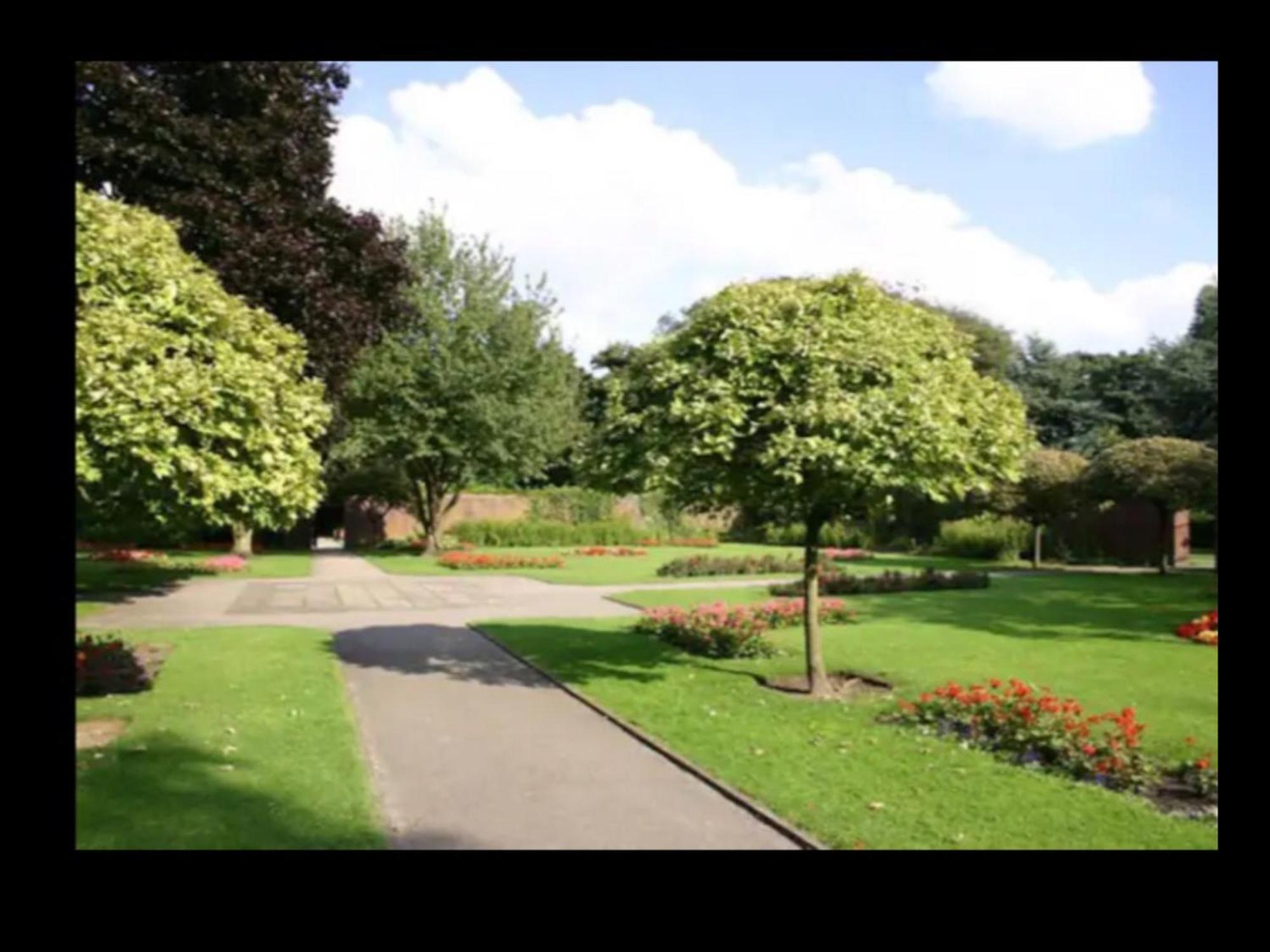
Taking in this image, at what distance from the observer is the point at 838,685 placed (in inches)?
374

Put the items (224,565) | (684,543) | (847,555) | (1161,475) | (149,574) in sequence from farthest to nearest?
1. (684,543)
2. (847,555)
3. (224,565)
4. (1161,475)
5. (149,574)

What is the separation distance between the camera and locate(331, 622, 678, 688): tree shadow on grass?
9969 millimetres

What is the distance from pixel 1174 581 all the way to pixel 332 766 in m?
20.2

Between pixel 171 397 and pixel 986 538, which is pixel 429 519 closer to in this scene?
pixel 986 538

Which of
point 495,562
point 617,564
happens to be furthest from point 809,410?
point 617,564

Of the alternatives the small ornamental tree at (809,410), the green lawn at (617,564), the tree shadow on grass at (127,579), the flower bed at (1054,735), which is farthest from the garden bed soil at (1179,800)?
the tree shadow on grass at (127,579)

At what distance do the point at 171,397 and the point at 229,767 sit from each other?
2.58 metres

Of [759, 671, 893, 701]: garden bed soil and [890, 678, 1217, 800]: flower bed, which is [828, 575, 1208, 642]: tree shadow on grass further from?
[890, 678, 1217, 800]: flower bed

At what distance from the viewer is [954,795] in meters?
5.83

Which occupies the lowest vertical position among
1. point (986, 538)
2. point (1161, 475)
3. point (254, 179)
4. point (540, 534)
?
point (540, 534)
